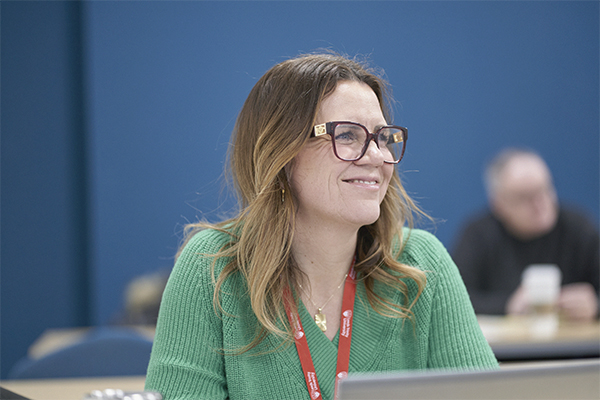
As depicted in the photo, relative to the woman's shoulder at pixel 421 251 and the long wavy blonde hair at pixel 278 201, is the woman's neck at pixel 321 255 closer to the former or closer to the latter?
the long wavy blonde hair at pixel 278 201

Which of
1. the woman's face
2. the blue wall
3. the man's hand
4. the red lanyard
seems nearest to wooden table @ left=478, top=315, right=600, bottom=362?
the man's hand

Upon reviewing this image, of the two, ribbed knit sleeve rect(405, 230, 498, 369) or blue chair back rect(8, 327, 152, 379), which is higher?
ribbed knit sleeve rect(405, 230, 498, 369)

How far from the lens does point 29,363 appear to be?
1.77m

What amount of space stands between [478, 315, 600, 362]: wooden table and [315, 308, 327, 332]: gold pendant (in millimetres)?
1239

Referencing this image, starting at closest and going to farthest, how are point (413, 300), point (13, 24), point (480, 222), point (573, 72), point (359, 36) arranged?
point (413, 300), point (480, 222), point (13, 24), point (359, 36), point (573, 72)

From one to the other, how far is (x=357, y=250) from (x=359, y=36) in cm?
305

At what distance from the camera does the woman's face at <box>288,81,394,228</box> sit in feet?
4.34

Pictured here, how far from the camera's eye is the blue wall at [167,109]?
153 inches

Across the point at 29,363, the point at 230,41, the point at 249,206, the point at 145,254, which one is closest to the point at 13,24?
the point at 230,41

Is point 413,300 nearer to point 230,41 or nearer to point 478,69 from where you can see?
point 230,41

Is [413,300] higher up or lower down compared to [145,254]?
higher up

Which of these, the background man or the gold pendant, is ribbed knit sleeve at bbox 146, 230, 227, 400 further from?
the background man

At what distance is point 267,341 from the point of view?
52.0 inches

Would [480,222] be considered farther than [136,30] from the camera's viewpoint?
No
